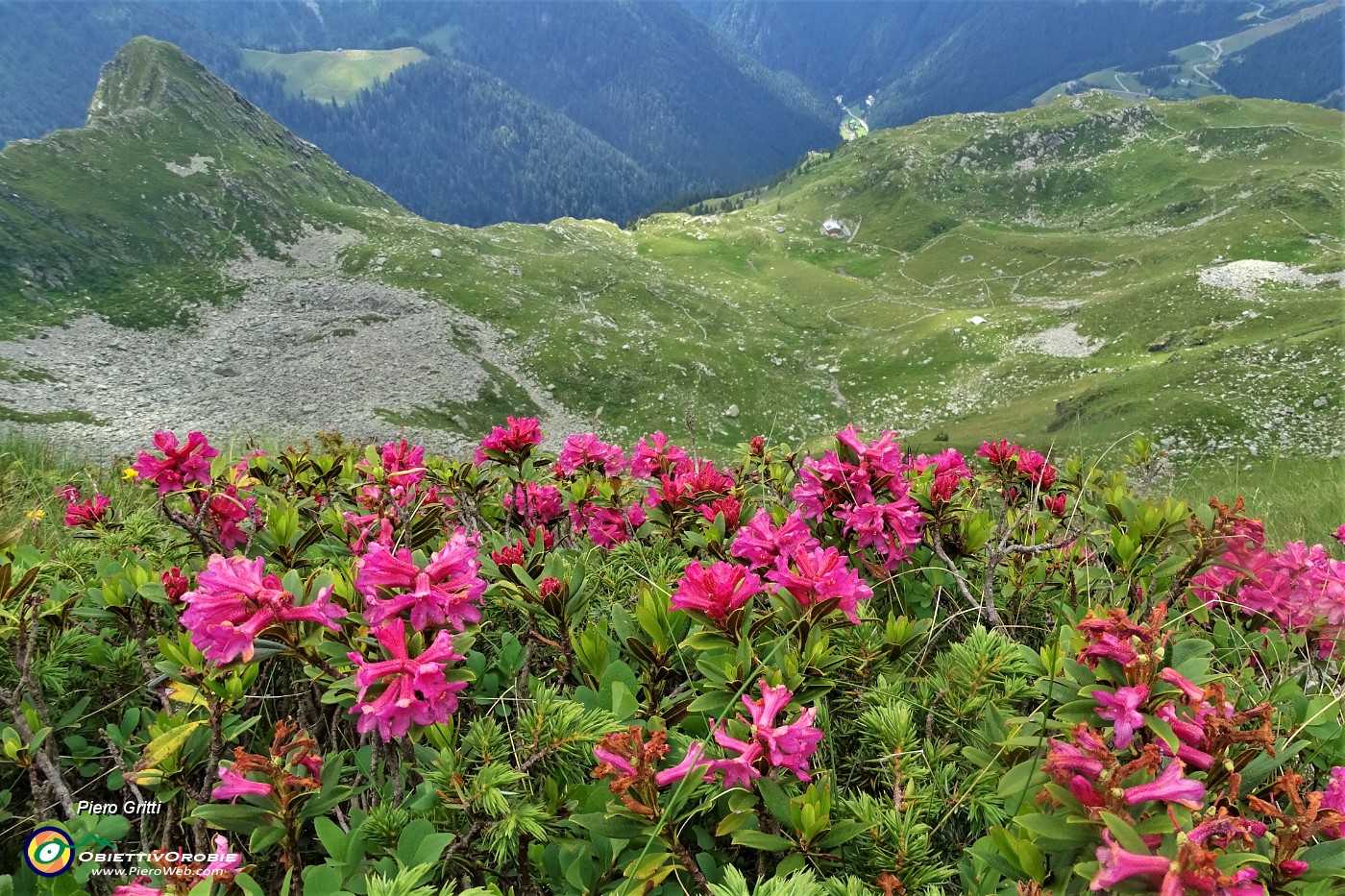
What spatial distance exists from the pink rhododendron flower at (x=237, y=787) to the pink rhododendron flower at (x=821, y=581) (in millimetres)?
1431

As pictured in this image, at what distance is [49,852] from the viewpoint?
1546 millimetres

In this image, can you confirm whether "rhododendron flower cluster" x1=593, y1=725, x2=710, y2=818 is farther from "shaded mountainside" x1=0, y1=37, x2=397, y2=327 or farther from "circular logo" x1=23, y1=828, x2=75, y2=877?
"shaded mountainside" x1=0, y1=37, x2=397, y2=327

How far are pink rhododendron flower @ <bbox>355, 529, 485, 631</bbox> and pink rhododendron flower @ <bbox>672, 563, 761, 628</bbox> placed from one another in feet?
1.89

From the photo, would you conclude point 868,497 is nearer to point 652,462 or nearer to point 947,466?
point 947,466

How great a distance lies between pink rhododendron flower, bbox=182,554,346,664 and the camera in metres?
1.65

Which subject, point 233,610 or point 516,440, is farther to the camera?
point 516,440

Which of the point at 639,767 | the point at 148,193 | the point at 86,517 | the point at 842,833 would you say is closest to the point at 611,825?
the point at 639,767

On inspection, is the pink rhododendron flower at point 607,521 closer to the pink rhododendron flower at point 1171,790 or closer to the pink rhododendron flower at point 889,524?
the pink rhododendron flower at point 889,524

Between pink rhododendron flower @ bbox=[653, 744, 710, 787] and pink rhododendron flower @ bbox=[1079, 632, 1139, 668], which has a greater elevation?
pink rhododendron flower @ bbox=[1079, 632, 1139, 668]

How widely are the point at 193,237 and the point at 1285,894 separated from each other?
7107cm

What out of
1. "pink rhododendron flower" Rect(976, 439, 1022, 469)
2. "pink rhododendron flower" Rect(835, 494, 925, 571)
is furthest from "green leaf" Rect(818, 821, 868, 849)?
"pink rhododendron flower" Rect(976, 439, 1022, 469)

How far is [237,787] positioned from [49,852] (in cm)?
58

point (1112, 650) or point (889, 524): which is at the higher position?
point (1112, 650)

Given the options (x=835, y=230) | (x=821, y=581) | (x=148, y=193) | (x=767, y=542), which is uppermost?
(x=148, y=193)
